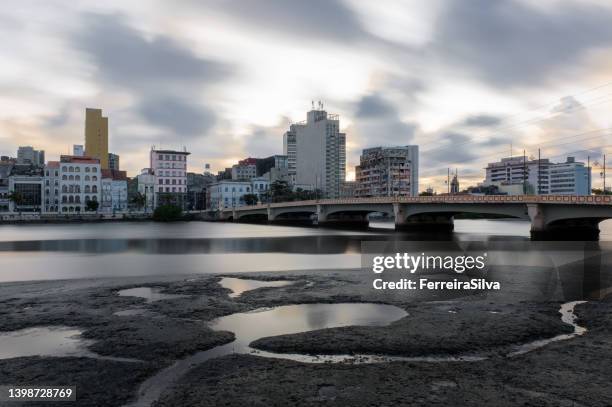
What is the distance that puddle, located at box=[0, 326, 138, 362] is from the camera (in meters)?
11.5

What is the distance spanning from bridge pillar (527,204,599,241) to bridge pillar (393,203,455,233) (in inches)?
860

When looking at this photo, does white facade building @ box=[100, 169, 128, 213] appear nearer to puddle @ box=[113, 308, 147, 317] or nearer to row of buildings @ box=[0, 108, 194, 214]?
row of buildings @ box=[0, 108, 194, 214]

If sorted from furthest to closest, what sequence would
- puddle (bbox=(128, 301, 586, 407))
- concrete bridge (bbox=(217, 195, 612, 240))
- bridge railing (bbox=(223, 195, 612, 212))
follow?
concrete bridge (bbox=(217, 195, 612, 240)) < bridge railing (bbox=(223, 195, 612, 212)) < puddle (bbox=(128, 301, 586, 407))

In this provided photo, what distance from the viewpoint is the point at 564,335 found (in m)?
13.2

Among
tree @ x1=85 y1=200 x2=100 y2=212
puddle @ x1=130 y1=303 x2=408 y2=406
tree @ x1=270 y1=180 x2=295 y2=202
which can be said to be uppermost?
tree @ x1=270 y1=180 x2=295 y2=202

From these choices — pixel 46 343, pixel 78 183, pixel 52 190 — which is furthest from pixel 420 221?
pixel 52 190

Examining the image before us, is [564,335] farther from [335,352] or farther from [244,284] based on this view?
[244,284]

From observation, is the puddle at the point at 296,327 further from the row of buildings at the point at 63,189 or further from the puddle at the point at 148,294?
the row of buildings at the point at 63,189

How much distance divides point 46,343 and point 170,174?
624ft

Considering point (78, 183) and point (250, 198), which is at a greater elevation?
point (78, 183)

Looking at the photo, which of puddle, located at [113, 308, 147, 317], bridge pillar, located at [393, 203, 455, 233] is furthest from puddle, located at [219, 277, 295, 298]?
bridge pillar, located at [393, 203, 455, 233]

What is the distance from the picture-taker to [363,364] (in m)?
10.7

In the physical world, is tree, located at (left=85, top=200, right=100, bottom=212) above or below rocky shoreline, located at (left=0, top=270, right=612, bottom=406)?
above

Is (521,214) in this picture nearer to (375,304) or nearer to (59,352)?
(375,304)
